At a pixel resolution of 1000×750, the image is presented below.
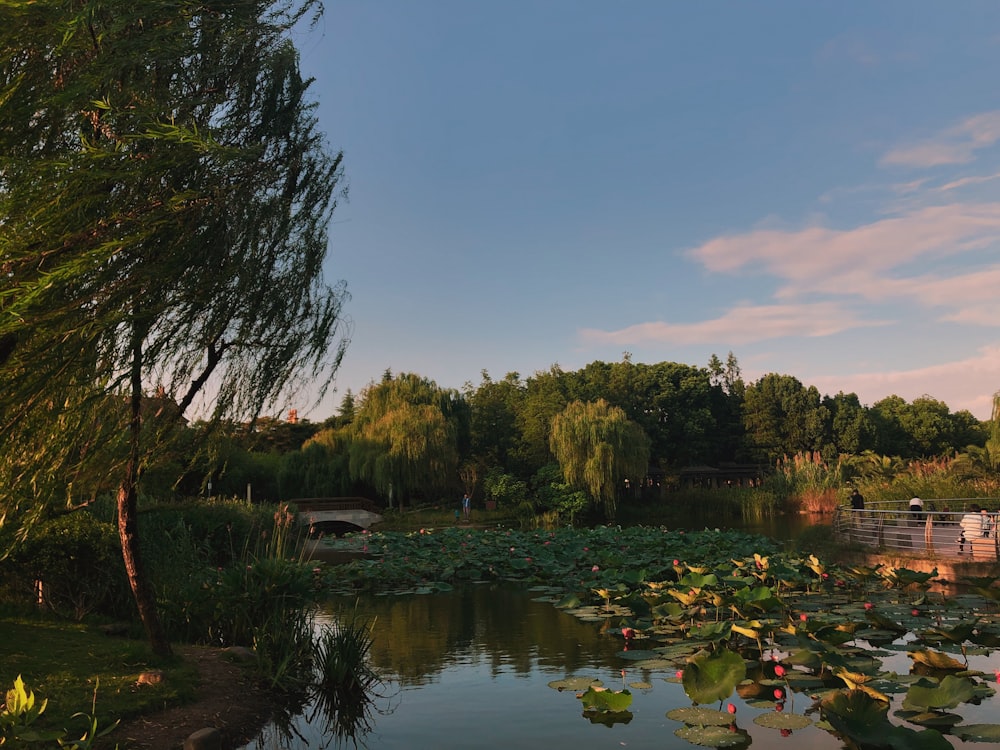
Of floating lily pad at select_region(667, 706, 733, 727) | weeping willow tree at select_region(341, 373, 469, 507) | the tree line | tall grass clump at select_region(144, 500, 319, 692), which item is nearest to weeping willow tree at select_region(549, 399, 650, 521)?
the tree line

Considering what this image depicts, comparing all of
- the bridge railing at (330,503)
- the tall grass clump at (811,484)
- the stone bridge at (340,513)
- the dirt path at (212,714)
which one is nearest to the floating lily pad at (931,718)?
the dirt path at (212,714)

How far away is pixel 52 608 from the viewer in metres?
9.05

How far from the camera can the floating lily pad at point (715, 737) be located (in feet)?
19.2

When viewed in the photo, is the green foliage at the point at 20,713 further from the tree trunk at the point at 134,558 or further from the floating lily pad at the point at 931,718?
the floating lily pad at the point at 931,718

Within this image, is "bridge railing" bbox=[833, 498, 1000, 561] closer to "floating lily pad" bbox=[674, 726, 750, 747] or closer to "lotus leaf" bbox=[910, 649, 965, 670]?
"lotus leaf" bbox=[910, 649, 965, 670]

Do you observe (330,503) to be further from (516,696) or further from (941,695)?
(941,695)

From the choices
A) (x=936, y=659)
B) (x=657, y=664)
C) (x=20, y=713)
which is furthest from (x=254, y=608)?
(x=936, y=659)

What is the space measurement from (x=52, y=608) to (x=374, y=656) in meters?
4.11

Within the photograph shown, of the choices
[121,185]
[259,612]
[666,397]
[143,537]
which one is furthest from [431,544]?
[666,397]

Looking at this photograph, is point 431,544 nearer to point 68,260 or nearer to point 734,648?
point 734,648

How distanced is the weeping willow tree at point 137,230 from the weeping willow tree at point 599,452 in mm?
28650

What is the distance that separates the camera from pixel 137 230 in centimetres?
558

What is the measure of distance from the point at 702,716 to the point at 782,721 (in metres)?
0.66

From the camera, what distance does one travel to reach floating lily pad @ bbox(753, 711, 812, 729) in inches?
236
